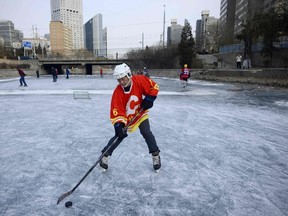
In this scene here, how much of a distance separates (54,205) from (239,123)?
15.7 ft

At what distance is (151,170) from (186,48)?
1326 inches

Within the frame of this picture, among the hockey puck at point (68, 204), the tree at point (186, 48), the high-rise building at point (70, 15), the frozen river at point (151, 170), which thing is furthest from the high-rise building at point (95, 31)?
the hockey puck at point (68, 204)

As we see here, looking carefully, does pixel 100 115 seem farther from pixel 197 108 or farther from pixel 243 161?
pixel 243 161

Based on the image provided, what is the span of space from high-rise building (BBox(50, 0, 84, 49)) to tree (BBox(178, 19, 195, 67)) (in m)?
129

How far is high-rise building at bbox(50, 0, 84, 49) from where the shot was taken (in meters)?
153

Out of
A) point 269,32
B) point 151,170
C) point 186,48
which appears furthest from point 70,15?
point 151,170

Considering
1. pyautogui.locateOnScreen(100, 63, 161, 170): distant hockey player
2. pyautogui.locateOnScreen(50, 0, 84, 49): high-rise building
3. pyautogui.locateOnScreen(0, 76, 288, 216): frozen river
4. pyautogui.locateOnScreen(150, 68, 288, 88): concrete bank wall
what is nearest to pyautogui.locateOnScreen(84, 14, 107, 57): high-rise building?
pyautogui.locateOnScreen(50, 0, 84, 49): high-rise building

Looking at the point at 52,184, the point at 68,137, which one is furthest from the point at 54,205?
the point at 68,137

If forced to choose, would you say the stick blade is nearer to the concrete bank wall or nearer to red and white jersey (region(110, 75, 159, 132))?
red and white jersey (region(110, 75, 159, 132))

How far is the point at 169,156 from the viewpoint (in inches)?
136

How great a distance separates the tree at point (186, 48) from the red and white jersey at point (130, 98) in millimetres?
32330

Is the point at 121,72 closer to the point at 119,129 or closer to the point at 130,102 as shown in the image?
the point at 130,102

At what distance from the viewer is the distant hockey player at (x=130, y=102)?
2713mm

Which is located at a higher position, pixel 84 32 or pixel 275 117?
pixel 84 32
